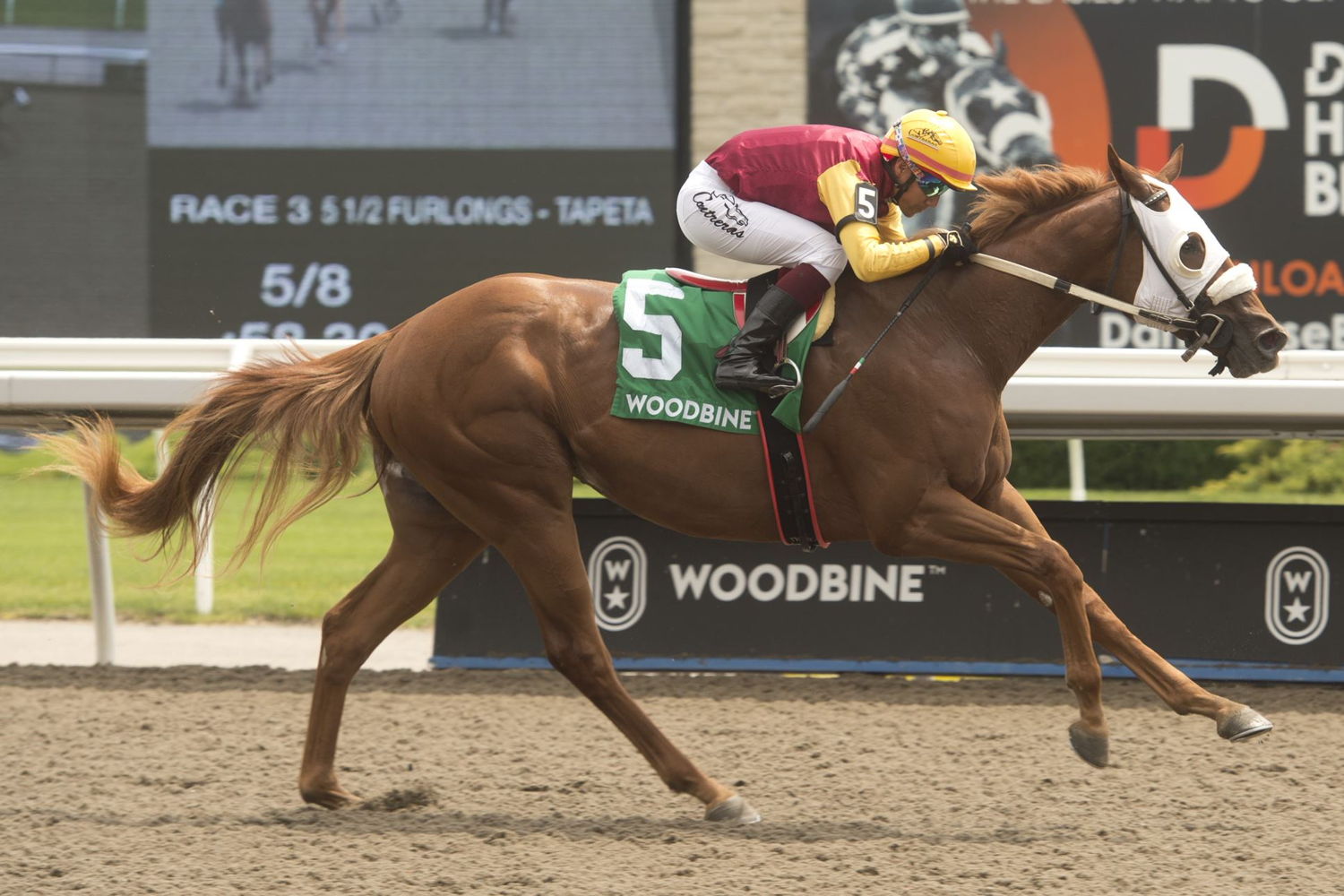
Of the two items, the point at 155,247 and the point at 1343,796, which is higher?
the point at 155,247

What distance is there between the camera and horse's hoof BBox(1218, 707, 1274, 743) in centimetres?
398

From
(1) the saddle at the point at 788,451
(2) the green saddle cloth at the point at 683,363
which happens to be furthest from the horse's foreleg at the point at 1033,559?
(2) the green saddle cloth at the point at 683,363

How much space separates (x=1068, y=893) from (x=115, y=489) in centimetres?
294

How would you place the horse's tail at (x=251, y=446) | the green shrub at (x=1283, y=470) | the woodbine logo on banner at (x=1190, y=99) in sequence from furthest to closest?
1. the green shrub at (x=1283, y=470)
2. the woodbine logo on banner at (x=1190, y=99)
3. the horse's tail at (x=251, y=446)

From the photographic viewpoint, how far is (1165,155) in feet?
20.3

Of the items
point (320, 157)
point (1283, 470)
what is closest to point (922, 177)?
point (320, 157)

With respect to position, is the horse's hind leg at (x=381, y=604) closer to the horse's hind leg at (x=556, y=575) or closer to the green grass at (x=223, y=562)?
the horse's hind leg at (x=556, y=575)

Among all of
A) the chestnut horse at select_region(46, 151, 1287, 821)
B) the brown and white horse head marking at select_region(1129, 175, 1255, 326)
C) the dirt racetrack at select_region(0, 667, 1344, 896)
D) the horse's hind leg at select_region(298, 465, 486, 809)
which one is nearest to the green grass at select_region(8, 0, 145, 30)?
the chestnut horse at select_region(46, 151, 1287, 821)

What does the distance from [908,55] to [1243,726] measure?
126 inches

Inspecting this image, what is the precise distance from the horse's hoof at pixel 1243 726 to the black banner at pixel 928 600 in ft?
7.24

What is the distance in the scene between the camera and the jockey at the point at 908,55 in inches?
247

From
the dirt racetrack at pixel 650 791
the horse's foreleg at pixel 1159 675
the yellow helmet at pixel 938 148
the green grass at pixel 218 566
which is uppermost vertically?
the yellow helmet at pixel 938 148

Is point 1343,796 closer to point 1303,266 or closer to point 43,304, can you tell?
point 1303,266

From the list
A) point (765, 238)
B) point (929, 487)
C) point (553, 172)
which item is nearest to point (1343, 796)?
point (929, 487)
